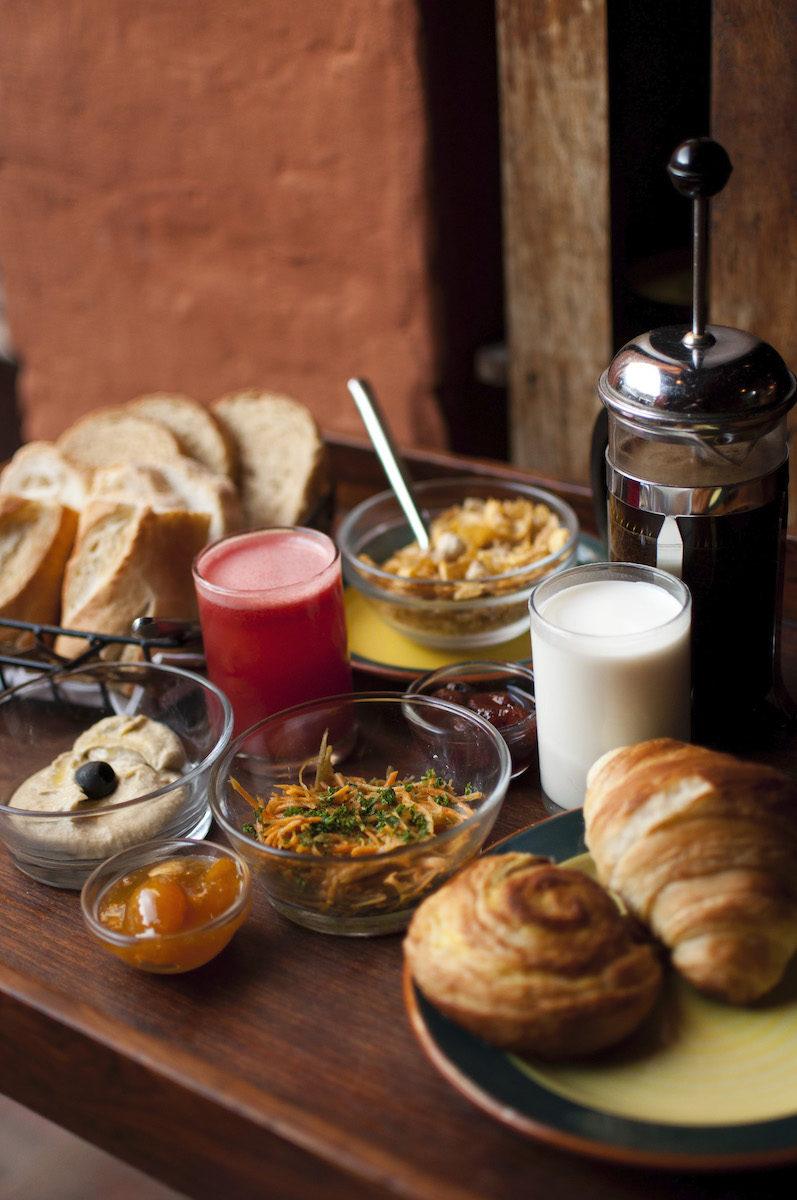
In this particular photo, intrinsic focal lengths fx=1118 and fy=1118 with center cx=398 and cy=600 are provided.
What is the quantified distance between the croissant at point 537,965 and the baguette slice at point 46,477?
0.83 m

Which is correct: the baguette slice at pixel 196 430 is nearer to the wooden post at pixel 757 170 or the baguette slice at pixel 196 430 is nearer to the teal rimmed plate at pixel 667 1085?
the wooden post at pixel 757 170

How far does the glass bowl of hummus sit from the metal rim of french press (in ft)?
1.50

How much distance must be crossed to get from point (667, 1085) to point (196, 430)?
108 centimetres

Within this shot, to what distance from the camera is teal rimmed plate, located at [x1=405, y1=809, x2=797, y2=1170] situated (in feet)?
2.07

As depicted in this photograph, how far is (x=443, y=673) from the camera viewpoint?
1.12 metres

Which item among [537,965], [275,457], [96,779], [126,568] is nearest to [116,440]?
[275,457]

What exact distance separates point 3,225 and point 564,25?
1.39 m

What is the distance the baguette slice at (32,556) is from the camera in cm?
124

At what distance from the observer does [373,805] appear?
93 cm

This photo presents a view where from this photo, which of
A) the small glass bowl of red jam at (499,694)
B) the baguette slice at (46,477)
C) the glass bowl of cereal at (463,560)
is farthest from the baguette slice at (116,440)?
the small glass bowl of red jam at (499,694)

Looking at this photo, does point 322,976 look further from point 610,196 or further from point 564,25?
point 564,25

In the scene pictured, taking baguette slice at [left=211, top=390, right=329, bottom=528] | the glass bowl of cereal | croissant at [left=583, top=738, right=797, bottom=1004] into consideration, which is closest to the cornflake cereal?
the glass bowl of cereal

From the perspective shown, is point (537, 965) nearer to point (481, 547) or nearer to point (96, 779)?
point (96, 779)

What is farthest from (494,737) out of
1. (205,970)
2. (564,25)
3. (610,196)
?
(564,25)
